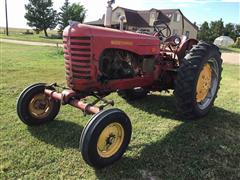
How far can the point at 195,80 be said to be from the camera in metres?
4.09

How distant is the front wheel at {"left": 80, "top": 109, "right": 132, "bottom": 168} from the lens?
9.71 feet

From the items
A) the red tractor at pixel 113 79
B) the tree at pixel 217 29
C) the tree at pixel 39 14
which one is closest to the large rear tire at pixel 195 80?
the red tractor at pixel 113 79

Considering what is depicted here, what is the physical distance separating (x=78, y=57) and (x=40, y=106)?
1264 millimetres

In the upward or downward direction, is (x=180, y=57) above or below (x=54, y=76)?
above

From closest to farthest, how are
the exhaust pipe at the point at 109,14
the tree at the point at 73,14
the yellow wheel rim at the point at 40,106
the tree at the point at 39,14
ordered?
the exhaust pipe at the point at 109,14 → the yellow wheel rim at the point at 40,106 → the tree at the point at 73,14 → the tree at the point at 39,14

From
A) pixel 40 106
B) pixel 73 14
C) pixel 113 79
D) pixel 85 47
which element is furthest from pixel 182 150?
pixel 73 14

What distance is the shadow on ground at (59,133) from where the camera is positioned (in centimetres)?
370

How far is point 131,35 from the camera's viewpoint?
12.8ft

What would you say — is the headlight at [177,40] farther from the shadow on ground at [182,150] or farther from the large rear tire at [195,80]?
the shadow on ground at [182,150]

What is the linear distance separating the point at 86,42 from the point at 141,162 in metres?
1.60

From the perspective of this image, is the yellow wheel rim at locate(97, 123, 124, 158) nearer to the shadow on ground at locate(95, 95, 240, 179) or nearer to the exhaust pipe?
the shadow on ground at locate(95, 95, 240, 179)

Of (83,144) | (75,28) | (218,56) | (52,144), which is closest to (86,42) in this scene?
(75,28)

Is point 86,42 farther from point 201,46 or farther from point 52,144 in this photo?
point 201,46

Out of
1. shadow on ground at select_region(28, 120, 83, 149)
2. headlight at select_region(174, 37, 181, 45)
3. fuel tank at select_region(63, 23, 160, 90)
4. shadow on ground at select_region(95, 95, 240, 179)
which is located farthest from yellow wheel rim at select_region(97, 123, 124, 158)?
headlight at select_region(174, 37, 181, 45)
